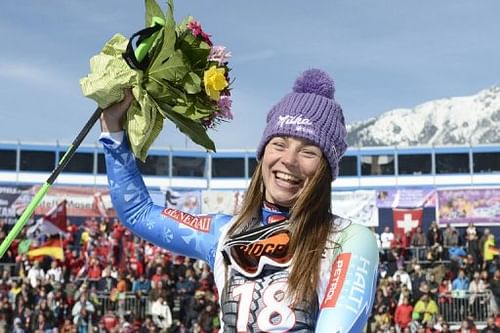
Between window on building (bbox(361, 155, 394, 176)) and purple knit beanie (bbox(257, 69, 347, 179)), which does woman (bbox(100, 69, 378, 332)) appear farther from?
window on building (bbox(361, 155, 394, 176))

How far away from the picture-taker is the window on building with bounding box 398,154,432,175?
107 ft

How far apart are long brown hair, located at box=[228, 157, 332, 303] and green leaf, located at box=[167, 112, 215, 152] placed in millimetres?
309

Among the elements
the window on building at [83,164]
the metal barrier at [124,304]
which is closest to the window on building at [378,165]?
the window on building at [83,164]

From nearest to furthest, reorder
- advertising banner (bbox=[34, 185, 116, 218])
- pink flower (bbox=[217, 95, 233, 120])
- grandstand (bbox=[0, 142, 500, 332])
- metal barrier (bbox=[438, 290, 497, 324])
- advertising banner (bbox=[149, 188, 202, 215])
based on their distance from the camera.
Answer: pink flower (bbox=[217, 95, 233, 120])
metal barrier (bbox=[438, 290, 497, 324])
grandstand (bbox=[0, 142, 500, 332])
advertising banner (bbox=[149, 188, 202, 215])
advertising banner (bbox=[34, 185, 116, 218])

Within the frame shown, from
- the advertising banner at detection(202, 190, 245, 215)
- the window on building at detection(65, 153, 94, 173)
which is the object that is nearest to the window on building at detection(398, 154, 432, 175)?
the advertising banner at detection(202, 190, 245, 215)

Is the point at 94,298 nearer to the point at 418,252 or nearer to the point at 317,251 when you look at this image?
the point at 418,252

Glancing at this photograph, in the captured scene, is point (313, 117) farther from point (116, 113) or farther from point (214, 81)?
point (116, 113)

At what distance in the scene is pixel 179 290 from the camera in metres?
16.6

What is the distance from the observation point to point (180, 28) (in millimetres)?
2836

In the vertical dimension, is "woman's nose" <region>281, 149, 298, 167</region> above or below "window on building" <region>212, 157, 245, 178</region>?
below

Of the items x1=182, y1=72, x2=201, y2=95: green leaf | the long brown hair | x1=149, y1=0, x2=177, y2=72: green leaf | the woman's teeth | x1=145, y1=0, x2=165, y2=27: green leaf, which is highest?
x1=145, y1=0, x2=165, y2=27: green leaf

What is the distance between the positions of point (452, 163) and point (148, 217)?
102 feet

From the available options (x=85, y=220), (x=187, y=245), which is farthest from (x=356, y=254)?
(x=85, y=220)

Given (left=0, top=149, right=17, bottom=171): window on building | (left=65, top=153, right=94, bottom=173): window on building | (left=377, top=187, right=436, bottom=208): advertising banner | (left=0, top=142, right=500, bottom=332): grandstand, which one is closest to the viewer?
(left=0, top=142, right=500, bottom=332): grandstand
